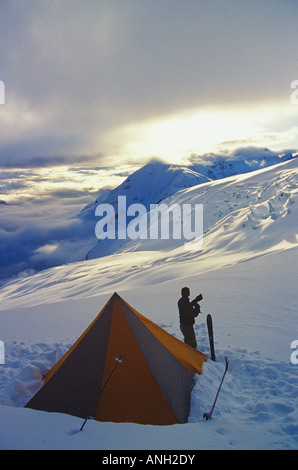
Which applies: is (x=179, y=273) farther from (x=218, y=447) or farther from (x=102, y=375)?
(x=218, y=447)

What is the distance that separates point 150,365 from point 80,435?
1.75 metres

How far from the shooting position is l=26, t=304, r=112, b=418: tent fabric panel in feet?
16.5

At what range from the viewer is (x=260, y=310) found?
10305 mm

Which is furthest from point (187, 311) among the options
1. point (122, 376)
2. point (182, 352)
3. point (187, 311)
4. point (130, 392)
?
point (130, 392)

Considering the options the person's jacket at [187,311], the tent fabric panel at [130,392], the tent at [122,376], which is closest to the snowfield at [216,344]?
the tent at [122,376]

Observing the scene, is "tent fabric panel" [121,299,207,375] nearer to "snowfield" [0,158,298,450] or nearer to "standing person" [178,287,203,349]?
"snowfield" [0,158,298,450]

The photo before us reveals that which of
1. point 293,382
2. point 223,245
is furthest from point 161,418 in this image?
point 223,245

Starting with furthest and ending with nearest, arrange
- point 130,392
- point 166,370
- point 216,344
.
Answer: point 216,344 < point 166,370 < point 130,392

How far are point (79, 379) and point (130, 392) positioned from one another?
0.89m

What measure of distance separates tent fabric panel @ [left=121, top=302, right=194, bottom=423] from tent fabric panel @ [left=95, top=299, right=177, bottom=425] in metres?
0.12

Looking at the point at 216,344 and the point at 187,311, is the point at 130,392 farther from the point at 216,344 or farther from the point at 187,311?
the point at 216,344

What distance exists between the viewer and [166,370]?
562 cm

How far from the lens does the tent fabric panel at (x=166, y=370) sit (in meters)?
5.14

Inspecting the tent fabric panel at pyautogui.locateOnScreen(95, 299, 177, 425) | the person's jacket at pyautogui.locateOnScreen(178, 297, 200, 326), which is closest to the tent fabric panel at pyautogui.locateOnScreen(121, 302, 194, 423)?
the tent fabric panel at pyautogui.locateOnScreen(95, 299, 177, 425)
